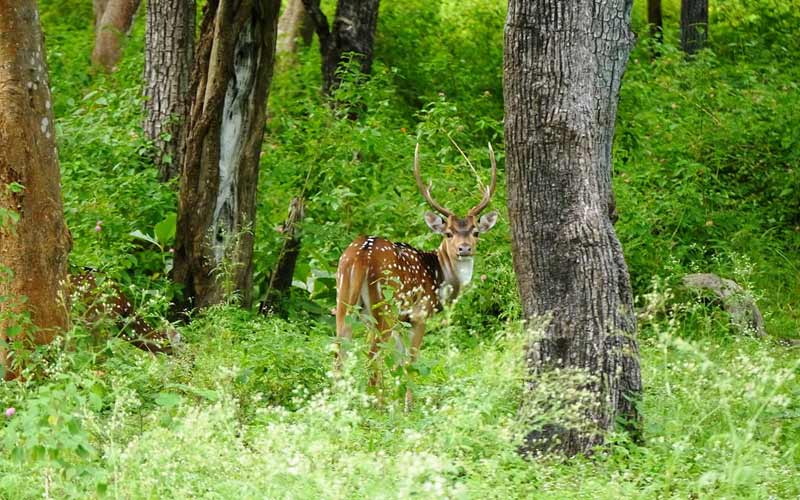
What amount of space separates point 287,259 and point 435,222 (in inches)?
64.3

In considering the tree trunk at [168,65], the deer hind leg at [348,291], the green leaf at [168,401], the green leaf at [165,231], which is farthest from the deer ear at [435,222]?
the green leaf at [168,401]

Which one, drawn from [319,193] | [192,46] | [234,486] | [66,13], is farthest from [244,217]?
[66,13]

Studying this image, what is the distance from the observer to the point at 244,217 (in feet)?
36.6

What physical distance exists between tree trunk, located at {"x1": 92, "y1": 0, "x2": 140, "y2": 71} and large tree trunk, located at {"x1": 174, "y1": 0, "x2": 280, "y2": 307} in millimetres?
7910

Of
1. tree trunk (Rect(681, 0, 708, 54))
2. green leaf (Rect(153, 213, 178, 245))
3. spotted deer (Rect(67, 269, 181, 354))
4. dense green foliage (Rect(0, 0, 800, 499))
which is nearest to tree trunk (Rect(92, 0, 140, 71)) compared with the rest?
dense green foliage (Rect(0, 0, 800, 499))

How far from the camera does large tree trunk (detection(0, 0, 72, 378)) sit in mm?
8094

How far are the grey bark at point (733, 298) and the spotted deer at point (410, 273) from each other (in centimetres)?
194

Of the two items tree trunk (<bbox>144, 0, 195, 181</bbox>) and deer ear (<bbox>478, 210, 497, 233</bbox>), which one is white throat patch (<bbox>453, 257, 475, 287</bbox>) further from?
tree trunk (<bbox>144, 0, 195, 181</bbox>)

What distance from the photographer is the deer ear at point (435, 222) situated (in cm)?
1088

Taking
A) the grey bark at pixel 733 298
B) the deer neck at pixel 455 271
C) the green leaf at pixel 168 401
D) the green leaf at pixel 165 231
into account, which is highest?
the green leaf at pixel 165 231

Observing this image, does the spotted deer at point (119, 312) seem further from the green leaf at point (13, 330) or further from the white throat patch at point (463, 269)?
the white throat patch at point (463, 269)

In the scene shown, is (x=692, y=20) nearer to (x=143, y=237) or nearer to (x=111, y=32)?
(x=111, y=32)

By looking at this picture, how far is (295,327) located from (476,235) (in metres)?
1.62

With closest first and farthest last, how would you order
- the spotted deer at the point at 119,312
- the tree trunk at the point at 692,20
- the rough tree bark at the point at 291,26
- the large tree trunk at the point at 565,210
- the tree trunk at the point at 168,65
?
1. the large tree trunk at the point at 565,210
2. the spotted deer at the point at 119,312
3. the tree trunk at the point at 168,65
4. the tree trunk at the point at 692,20
5. the rough tree bark at the point at 291,26
